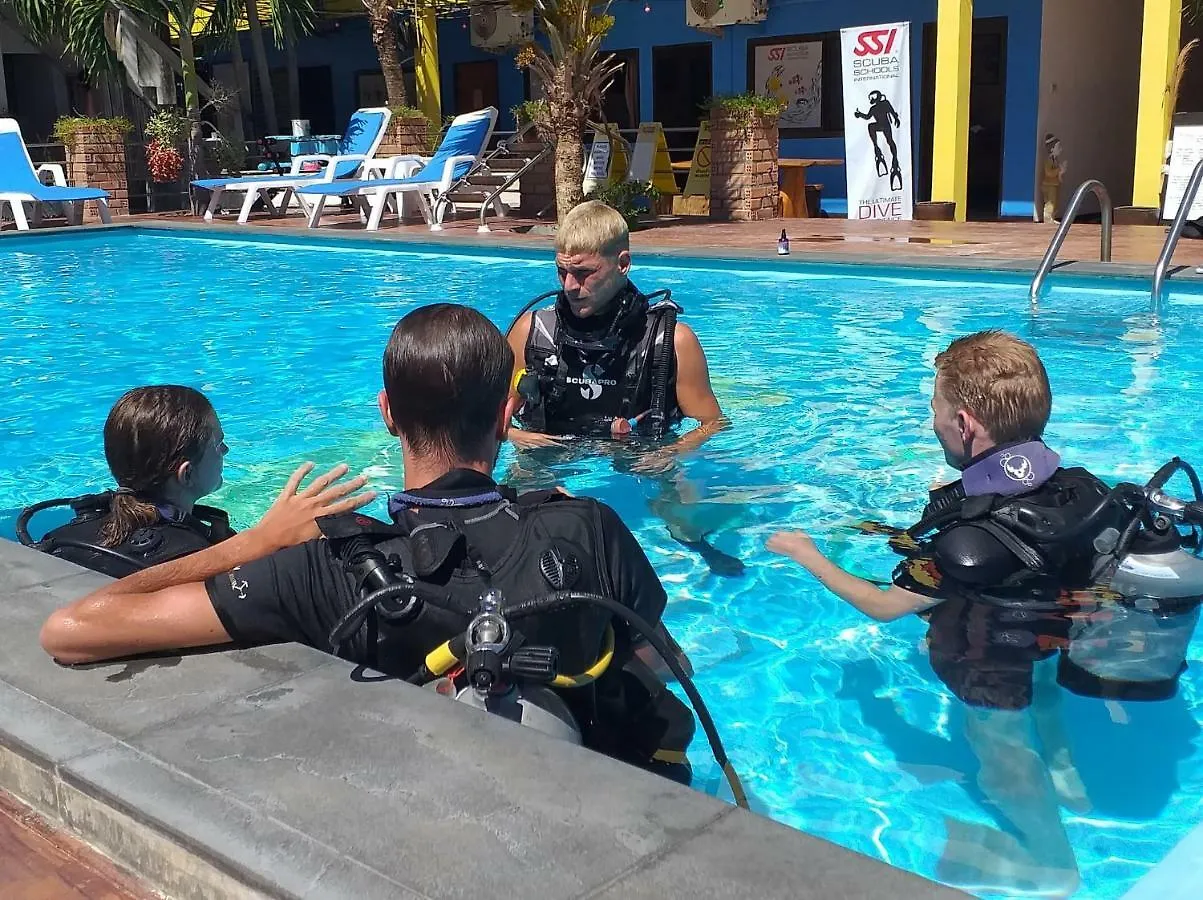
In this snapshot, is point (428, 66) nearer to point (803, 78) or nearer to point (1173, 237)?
point (803, 78)

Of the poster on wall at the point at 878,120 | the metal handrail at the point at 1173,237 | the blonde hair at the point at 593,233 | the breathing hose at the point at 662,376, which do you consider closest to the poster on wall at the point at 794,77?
the poster on wall at the point at 878,120

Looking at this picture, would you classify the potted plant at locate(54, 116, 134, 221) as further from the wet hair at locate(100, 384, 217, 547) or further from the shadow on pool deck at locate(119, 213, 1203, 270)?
the wet hair at locate(100, 384, 217, 547)

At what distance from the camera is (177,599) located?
2230mm

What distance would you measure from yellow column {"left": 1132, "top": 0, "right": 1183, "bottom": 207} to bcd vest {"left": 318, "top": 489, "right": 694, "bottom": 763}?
13965mm

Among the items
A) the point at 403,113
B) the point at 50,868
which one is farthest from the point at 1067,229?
the point at 403,113

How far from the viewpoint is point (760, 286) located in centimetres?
1131

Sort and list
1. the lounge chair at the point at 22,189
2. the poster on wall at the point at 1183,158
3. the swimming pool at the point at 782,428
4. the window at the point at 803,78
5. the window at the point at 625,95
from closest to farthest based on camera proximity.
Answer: the swimming pool at the point at 782,428, the poster on wall at the point at 1183,158, the lounge chair at the point at 22,189, the window at the point at 803,78, the window at the point at 625,95

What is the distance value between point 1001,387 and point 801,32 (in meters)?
16.6

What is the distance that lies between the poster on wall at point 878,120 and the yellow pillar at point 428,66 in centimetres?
816

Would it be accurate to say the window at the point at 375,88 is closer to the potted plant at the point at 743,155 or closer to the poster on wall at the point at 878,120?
the potted plant at the point at 743,155

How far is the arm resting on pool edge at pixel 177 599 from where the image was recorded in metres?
2.23

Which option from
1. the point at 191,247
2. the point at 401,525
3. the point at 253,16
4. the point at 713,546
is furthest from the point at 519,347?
the point at 253,16

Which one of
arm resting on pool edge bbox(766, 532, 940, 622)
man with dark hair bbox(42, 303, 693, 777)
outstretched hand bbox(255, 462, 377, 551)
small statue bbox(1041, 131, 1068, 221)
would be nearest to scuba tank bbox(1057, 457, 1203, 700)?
arm resting on pool edge bbox(766, 532, 940, 622)

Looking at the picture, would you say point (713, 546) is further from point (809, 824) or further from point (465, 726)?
point (465, 726)
